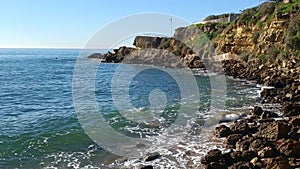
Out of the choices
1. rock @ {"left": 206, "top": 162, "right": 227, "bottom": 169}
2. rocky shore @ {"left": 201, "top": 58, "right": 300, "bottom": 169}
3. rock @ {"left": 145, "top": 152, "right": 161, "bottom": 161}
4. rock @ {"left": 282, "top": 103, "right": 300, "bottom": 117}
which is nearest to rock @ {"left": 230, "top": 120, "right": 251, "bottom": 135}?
rocky shore @ {"left": 201, "top": 58, "right": 300, "bottom": 169}

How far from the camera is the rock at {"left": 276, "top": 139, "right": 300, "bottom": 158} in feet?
40.9

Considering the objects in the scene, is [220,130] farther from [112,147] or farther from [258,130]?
[112,147]

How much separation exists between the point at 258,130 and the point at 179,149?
13.7 feet

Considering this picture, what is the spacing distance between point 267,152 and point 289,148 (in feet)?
Result: 2.97

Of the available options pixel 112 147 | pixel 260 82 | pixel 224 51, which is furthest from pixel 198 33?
pixel 112 147

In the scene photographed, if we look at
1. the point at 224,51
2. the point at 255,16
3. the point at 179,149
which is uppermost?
the point at 255,16

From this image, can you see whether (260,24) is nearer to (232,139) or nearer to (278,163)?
(232,139)

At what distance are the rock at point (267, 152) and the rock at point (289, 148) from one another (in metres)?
0.34

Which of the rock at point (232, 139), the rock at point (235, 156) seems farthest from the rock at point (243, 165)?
the rock at point (232, 139)

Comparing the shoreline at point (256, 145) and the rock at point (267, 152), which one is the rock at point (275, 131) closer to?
the shoreline at point (256, 145)

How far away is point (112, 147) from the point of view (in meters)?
15.8

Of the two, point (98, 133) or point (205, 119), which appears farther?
point (205, 119)

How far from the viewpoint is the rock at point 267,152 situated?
12.4m

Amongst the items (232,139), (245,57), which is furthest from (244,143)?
(245,57)
